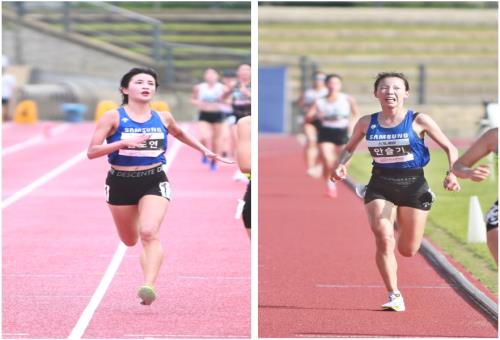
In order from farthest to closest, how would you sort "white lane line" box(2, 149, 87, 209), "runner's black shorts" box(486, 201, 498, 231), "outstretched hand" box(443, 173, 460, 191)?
1. "white lane line" box(2, 149, 87, 209)
2. "outstretched hand" box(443, 173, 460, 191)
3. "runner's black shorts" box(486, 201, 498, 231)

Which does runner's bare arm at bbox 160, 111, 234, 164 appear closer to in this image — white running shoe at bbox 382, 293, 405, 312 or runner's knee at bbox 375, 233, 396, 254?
runner's knee at bbox 375, 233, 396, 254

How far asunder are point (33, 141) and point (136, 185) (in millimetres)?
22603

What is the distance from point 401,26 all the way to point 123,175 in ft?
132

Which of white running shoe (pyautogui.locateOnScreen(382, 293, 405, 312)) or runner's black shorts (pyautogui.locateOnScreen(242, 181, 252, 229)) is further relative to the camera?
runner's black shorts (pyautogui.locateOnScreen(242, 181, 252, 229))

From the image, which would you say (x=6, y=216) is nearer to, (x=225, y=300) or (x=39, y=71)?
(x=225, y=300)

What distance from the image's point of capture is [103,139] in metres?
9.54

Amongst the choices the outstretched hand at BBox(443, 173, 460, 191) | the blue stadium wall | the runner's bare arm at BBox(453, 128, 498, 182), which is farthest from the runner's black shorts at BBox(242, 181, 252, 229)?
the blue stadium wall

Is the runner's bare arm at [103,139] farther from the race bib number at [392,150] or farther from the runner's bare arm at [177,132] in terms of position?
the race bib number at [392,150]

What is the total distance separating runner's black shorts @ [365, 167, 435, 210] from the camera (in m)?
9.99

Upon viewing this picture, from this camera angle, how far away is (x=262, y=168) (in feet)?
95.2

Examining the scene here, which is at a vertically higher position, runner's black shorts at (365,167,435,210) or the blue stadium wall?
runner's black shorts at (365,167,435,210)

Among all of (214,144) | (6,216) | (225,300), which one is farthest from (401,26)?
(225,300)

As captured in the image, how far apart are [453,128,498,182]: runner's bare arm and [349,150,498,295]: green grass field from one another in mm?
3777

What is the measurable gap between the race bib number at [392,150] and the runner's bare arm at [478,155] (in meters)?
1.50
